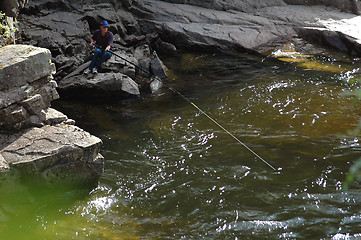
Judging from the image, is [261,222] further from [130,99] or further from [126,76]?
[126,76]

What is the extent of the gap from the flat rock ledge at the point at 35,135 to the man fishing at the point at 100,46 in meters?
5.16

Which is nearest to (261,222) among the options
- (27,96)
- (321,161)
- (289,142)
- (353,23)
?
(321,161)

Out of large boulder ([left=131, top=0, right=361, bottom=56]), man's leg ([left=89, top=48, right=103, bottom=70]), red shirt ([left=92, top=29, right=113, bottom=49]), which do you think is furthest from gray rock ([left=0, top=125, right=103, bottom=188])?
large boulder ([left=131, top=0, right=361, bottom=56])

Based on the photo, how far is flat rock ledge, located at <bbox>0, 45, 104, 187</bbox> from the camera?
221 inches

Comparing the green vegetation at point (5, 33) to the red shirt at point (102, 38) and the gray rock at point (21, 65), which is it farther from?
the red shirt at point (102, 38)

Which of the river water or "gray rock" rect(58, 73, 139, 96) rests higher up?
"gray rock" rect(58, 73, 139, 96)

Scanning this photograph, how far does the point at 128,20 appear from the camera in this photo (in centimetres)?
1628

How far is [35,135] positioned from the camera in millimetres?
5965

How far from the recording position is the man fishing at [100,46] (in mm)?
11461

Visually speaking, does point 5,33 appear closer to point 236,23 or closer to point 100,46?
point 100,46

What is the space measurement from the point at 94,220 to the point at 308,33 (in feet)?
48.3

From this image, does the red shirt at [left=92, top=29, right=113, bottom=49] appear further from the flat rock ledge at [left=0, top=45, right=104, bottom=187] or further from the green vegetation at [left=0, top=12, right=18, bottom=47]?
the flat rock ledge at [left=0, top=45, right=104, bottom=187]

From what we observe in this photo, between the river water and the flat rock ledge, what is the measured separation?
1.02 ft

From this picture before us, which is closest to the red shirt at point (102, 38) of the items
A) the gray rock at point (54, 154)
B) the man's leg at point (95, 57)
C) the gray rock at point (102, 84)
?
the man's leg at point (95, 57)
